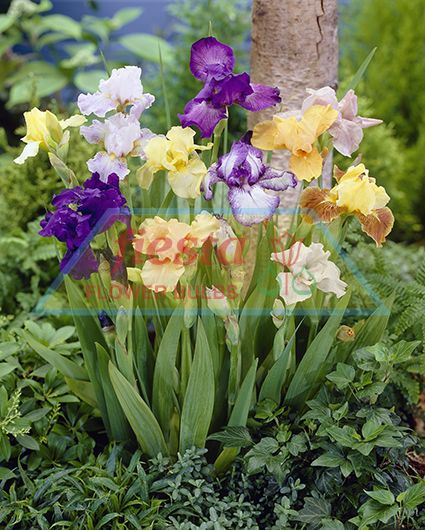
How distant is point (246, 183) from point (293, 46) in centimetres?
61

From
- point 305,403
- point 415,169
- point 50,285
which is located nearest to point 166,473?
point 305,403

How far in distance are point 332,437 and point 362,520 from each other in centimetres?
14

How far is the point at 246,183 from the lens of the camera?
1.23m

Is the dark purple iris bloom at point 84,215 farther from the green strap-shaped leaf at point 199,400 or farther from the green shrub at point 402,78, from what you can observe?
the green shrub at point 402,78

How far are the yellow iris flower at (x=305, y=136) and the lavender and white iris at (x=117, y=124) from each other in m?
0.25

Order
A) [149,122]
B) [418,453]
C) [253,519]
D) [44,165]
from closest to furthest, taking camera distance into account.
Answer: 1. [253,519]
2. [418,453]
3. [44,165]
4. [149,122]

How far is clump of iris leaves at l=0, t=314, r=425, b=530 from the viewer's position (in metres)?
1.25

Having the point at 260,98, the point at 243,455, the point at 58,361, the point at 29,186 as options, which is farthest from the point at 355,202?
Answer: the point at 29,186

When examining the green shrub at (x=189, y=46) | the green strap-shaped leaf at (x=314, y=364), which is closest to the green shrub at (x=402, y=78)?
the green shrub at (x=189, y=46)

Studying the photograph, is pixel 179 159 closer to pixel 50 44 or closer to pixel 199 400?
pixel 199 400

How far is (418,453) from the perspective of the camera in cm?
156

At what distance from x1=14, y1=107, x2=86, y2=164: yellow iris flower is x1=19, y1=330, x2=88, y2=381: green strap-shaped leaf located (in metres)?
0.39

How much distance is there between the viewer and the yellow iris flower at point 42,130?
1295 mm

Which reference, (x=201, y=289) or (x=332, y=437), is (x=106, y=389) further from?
(x=332, y=437)
